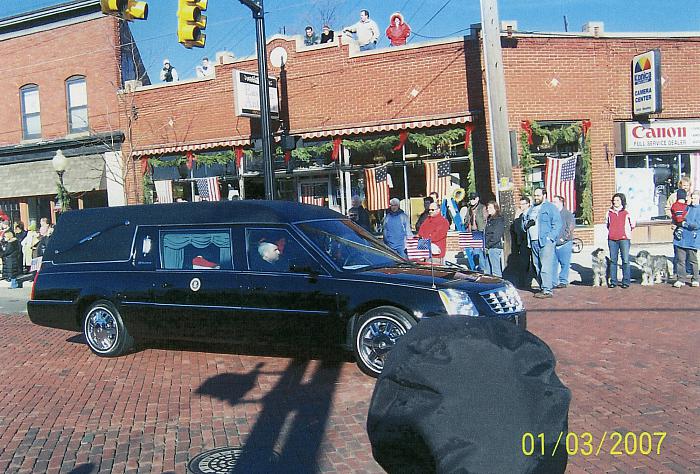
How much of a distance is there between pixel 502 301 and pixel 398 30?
14.1m

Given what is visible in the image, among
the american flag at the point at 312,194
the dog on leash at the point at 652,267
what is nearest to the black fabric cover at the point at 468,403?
the dog on leash at the point at 652,267

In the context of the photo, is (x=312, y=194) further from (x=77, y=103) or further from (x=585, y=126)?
(x=77, y=103)

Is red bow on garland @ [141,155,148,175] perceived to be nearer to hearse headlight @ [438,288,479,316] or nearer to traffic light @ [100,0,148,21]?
traffic light @ [100,0,148,21]

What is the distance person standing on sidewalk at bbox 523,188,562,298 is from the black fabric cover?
950 cm

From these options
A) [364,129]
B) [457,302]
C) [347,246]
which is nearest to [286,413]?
[457,302]

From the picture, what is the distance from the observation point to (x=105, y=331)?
316 inches

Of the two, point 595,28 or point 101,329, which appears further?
point 595,28

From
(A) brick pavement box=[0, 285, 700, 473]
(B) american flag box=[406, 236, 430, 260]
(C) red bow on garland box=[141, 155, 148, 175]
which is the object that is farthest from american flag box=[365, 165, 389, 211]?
(A) brick pavement box=[0, 285, 700, 473]

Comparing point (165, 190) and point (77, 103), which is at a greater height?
point (77, 103)

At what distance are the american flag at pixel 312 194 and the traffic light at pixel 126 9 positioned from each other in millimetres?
8376

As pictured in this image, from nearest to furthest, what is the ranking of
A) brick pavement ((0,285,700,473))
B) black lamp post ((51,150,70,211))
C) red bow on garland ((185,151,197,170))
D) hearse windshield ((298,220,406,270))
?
brick pavement ((0,285,700,473)), hearse windshield ((298,220,406,270)), black lamp post ((51,150,70,211)), red bow on garland ((185,151,197,170))

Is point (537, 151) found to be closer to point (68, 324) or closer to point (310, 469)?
point (68, 324)

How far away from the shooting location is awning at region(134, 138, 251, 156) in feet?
62.6
